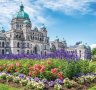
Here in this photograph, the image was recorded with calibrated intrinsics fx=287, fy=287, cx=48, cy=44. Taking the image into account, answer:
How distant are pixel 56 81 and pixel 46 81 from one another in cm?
49

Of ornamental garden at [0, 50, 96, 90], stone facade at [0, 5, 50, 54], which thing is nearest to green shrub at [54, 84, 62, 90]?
ornamental garden at [0, 50, 96, 90]

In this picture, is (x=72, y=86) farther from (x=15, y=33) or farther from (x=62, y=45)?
(x=62, y=45)

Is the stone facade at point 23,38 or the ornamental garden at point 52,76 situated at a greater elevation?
the stone facade at point 23,38

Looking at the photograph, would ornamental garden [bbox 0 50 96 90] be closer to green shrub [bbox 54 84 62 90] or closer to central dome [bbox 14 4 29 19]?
green shrub [bbox 54 84 62 90]

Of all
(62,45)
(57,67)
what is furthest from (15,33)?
(57,67)

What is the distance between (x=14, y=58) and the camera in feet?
71.9

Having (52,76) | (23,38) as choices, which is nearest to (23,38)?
(23,38)

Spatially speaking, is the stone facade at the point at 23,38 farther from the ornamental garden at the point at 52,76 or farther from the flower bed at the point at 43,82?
the flower bed at the point at 43,82

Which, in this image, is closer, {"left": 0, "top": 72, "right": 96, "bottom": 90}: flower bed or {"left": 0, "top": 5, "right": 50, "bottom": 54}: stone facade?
{"left": 0, "top": 72, "right": 96, "bottom": 90}: flower bed

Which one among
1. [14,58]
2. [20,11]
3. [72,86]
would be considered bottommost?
[72,86]

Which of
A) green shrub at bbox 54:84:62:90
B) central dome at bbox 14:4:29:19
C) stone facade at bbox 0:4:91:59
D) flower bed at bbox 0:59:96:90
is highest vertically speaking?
central dome at bbox 14:4:29:19

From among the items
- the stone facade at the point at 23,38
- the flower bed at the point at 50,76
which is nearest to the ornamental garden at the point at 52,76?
the flower bed at the point at 50,76

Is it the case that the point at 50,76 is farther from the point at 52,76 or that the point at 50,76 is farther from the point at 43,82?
the point at 43,82

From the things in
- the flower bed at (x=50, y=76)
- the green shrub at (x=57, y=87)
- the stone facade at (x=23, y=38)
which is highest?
the stone facade at (x=23, y=38)
